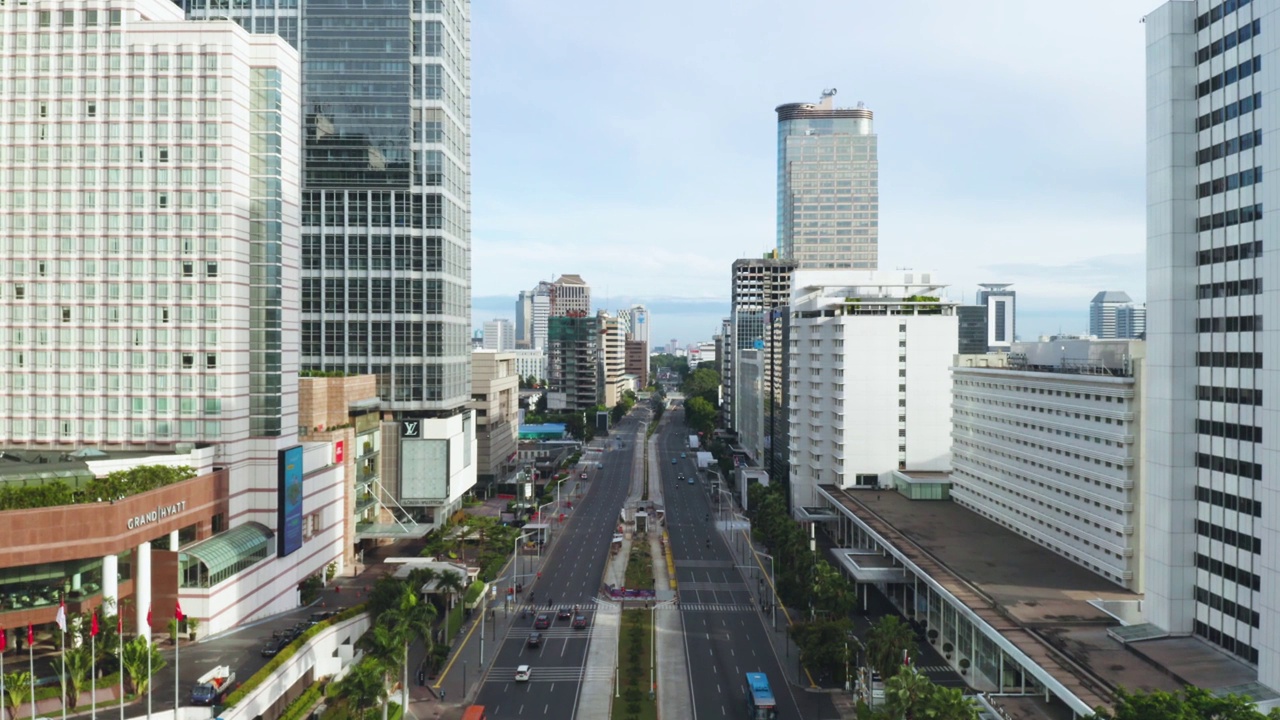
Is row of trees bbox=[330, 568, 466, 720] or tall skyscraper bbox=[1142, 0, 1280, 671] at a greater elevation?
tall skyscraper bbox=[1142, 0, 1280, 671]

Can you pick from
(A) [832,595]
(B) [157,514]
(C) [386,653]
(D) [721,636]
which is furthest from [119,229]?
(A) [832,595]

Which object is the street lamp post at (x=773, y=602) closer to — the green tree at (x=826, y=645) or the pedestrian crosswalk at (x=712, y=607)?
the pedestrian crosswalk at (x=712, y=607)

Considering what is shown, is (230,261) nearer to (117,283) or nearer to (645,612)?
(117,283)

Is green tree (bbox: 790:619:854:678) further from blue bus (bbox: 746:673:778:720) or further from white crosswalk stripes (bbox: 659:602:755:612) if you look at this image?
white crosswalk stripes (bbox: 659:602:755:612)

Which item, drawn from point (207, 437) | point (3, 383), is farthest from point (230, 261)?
point (3, 383)

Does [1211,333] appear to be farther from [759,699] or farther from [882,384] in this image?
[882,384]

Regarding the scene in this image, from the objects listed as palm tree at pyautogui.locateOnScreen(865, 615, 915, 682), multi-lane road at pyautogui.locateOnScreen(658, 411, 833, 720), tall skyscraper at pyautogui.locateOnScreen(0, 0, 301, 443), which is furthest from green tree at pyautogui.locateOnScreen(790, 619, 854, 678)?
tall skyscraper at pyautogui.locateOnScreen(0, 0, 301, 443)
